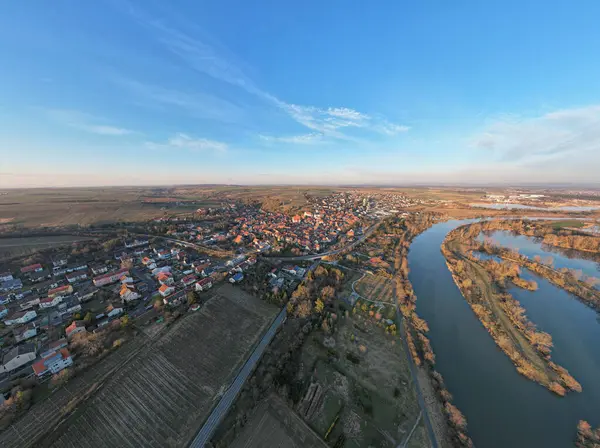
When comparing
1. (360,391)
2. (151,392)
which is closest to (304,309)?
(360,391)

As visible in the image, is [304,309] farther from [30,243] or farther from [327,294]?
[30,243]

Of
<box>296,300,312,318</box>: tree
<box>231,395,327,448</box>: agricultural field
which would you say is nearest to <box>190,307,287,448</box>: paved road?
<box>231,395,327,448</box>: agricultural field

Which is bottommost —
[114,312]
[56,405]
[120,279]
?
[56,405]

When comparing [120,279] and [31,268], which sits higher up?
[31,268]

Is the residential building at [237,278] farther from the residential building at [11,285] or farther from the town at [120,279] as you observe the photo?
the residential building at [11,285]

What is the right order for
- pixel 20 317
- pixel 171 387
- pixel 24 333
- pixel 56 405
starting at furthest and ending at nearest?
pixel 20 317
pixel 24 333
pixel 171 387
pixel 56 405

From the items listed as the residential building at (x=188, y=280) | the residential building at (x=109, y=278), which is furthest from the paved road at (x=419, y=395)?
the residential building at (x=109, y=278)

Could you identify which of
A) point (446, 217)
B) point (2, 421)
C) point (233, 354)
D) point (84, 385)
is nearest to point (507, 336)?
point (233, 354)
